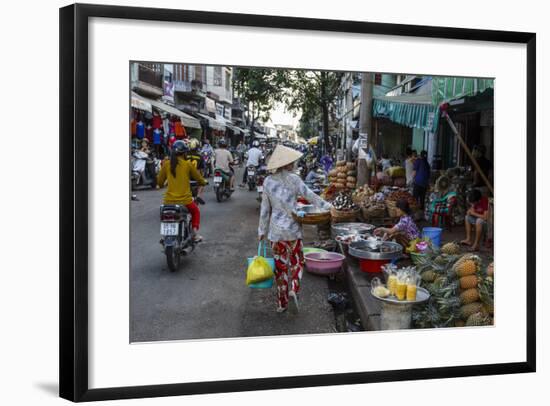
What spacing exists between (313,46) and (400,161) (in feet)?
8.03

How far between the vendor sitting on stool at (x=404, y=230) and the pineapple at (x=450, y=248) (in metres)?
0.30

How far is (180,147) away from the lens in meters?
5.23

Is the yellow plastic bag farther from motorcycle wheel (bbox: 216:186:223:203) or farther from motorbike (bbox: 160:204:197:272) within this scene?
motorcycle wheel (bbox: 216:186:223:203)

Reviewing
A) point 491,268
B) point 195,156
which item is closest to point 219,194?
point 195,156

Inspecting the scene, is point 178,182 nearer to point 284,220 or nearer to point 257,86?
point 284,220

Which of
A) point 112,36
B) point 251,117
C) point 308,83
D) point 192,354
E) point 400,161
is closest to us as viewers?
point 112,36

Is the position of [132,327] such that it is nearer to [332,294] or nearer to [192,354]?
[192,354]

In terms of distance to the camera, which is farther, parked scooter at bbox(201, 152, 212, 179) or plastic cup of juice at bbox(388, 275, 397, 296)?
parked scooter at bbox(201, 152, 212, 179)

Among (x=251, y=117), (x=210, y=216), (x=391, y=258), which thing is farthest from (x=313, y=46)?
(x=391, y=258)

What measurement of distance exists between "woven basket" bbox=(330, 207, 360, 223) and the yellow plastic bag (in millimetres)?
1490

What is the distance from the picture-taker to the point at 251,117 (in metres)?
5.40

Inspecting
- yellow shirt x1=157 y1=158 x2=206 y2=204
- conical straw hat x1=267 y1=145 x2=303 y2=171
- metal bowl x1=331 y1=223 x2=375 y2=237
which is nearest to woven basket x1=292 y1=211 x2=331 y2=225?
metal bowl x1=331 y1=223 x2=375 y2=237

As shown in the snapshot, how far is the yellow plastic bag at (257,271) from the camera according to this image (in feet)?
15.3

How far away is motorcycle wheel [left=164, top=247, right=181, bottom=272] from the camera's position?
4770 mm
